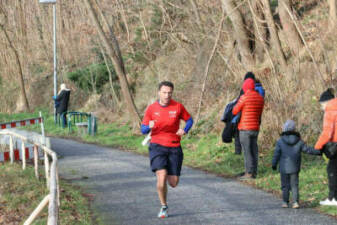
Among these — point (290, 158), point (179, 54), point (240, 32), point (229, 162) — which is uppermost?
point (240, 32)

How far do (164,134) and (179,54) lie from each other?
59.1 feet

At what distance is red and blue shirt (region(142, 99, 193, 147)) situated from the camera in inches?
298

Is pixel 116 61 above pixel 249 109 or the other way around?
above

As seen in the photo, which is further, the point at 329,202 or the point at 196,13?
the point at 196,13

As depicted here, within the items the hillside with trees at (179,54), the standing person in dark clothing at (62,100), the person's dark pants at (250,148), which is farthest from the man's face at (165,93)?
the standing person in dark clothing at (62,100)

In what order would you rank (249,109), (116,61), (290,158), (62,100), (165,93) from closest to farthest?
1. (165,93)
2. (290,158)
3. (249,109)
4. (116,61)
5. (62,100)

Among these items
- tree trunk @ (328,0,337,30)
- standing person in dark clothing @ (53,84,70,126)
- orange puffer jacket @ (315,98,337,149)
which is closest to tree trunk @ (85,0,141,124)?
standing person in dark clothing @ (53,84,70,126)

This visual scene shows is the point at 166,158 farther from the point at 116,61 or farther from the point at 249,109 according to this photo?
the point at 116,61

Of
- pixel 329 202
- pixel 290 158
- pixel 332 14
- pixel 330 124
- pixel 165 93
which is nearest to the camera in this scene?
pixel 165 93

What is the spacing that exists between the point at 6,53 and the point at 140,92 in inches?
585

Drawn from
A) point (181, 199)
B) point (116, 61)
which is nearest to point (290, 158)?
point (181, 199)

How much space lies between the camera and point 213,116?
17.6 m

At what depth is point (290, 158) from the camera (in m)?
8.20

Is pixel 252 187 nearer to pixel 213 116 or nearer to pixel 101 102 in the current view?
pixel 213 116
